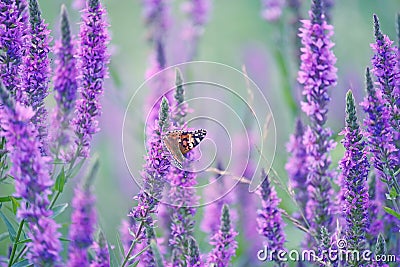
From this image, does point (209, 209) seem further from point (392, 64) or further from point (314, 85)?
point (392, 64)

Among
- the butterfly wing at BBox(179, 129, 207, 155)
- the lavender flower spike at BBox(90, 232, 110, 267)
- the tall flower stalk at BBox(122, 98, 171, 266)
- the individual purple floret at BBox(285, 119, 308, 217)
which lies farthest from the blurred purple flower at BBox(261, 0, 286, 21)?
the lavender flower spike at BBox(90, 232, 110, 267)

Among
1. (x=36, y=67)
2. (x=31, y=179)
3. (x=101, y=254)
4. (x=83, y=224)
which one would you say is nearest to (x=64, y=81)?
(x=36, y=67)

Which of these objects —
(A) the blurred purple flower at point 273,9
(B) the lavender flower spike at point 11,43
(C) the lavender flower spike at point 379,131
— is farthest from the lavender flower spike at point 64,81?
(A) the blurred purple flower at point 273,9

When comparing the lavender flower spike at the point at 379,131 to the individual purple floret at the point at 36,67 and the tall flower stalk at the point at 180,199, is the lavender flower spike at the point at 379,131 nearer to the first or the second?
the tall flower stalk at the point at 180,199

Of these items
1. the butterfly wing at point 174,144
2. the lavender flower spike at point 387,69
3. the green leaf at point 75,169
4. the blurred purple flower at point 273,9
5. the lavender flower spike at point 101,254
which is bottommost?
the lavender flower spike at point 101,254

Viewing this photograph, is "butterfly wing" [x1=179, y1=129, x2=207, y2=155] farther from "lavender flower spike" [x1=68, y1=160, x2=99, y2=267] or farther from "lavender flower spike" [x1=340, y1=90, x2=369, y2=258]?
"lavender flower spike" [x1=340, y1=90, x2=369, y2=258]

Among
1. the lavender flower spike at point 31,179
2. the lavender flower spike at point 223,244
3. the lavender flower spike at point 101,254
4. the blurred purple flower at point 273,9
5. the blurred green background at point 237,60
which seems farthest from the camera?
the blurred purple flower at point 273,9

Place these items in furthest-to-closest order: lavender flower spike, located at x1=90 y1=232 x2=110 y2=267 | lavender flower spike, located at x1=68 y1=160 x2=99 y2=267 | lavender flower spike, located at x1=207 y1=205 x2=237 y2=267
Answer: lavender flower spike, located at x1=207 y1=205 x2=237 y2=267 < lavender flower spike, located at x1=68 y1=160 x2=99 y2=267 < lavender flower spike, located at x1=90 y1=232 x2=110 y2=267
